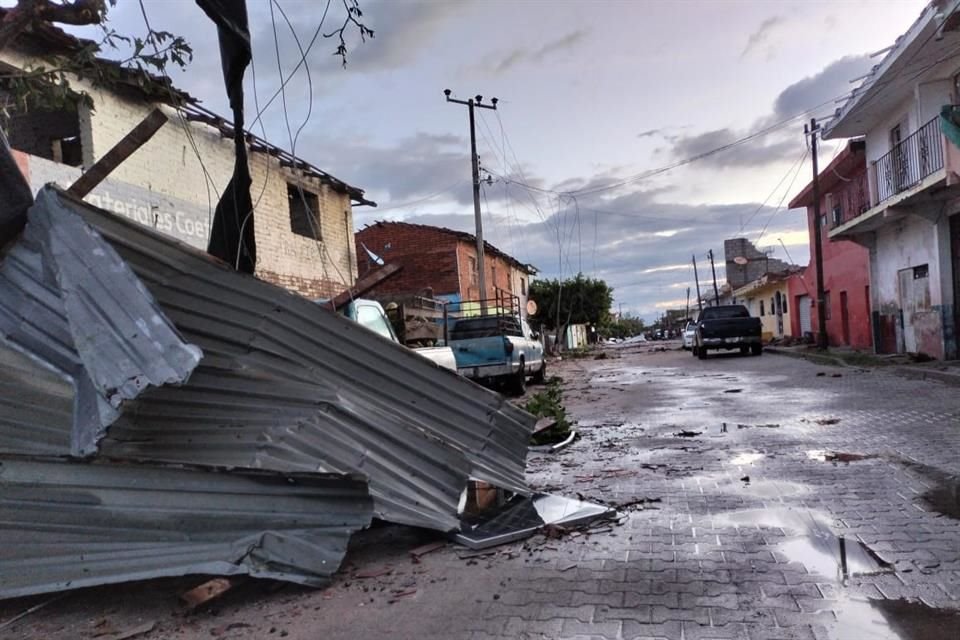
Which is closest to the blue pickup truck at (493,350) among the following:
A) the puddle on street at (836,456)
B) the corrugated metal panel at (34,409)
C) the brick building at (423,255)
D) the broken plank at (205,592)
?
the puddle on street at (836,456)

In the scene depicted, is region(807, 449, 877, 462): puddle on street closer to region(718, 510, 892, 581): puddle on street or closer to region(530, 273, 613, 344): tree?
region(718, 510, 892, 581): puddle on street

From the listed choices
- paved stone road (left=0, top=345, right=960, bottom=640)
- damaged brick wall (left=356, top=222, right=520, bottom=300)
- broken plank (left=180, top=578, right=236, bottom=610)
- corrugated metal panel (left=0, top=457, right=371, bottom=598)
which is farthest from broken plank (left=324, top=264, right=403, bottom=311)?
damaged brick wall (left=356, top=222, right=520, bottom=300)

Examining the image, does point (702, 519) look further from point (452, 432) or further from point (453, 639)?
point (453, 639)

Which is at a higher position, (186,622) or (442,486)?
(442,486)

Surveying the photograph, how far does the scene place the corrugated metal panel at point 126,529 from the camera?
358 cm

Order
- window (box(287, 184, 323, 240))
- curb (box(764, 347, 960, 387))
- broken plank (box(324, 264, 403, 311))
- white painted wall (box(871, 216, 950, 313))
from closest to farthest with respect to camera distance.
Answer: broken plank (box(324, 264, 403, 311)) < curb (box(764, 347, 960, 387)) < window (box(287, 184, 323, 240)) < white painted wall (box(871, 216, 950, 313))

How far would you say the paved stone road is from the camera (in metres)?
3.21

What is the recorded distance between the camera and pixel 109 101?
10375mm

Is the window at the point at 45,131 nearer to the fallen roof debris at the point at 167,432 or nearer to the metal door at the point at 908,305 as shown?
the fallen roof debris at the point at 167,432

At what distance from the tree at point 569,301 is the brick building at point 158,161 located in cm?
3389

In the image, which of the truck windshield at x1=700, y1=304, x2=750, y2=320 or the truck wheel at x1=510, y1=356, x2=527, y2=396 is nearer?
the truck wheel at x1=510, y1=356, x2=527, y2=396

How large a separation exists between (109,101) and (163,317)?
27.7 ft

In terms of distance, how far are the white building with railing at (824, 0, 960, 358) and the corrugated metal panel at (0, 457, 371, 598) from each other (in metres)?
14.5

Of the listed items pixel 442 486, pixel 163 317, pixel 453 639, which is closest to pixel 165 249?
pixel 163 317
